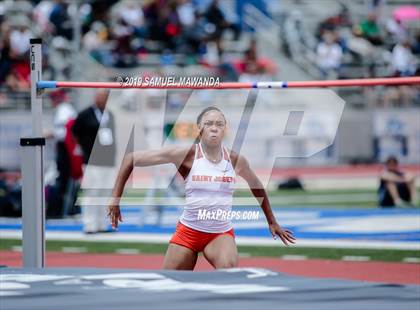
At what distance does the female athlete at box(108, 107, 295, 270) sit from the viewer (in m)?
7.57

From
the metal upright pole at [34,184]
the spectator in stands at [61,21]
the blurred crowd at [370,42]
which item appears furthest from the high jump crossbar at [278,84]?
the blurred crowd at [370,42]

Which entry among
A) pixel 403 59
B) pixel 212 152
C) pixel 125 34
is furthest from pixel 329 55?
pixel 212 152

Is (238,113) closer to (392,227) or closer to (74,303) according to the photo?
(392,227)

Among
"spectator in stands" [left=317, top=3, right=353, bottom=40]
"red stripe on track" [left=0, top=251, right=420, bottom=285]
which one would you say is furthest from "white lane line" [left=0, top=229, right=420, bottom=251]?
"spectator in stands" [left=317, top=3, right=353, bottom=40]

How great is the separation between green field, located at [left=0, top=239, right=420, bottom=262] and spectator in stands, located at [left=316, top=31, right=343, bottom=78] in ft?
38.8

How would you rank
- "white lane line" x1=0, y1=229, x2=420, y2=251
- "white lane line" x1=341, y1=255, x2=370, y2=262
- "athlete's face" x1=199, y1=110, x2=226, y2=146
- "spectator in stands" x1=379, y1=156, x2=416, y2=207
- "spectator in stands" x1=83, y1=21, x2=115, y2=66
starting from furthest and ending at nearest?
"spectator in stands" x1=83, y1=21, x2=115, y2=66, "spectator in stands" x1=379, y1=156, x2=416, y2=207, "white lane line" x1=0, y1=229, x2=420, y2=251, "white lane line" x1=341, y1=255, x2=370, y2=262, "athlete's face" x1=199, y1=110, x2=226, y2=146

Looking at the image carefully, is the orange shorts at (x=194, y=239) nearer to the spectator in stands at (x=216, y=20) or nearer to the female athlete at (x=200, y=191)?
the female athlete at (x=200, y=191)

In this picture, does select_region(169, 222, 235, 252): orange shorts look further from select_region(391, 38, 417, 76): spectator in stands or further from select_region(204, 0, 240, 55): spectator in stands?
select_region(204, 0, 240, 55): spectator in stands

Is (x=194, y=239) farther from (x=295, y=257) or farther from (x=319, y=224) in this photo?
(x=319, y=224)

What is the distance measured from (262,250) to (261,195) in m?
4.66

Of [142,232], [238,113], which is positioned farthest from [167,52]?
[142,232]

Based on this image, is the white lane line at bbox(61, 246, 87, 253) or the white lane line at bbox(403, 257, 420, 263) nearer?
the white lane line at bbox(403, 257, 420, 263)

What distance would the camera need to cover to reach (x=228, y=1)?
2603 centimetres

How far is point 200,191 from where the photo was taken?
7664 mm
